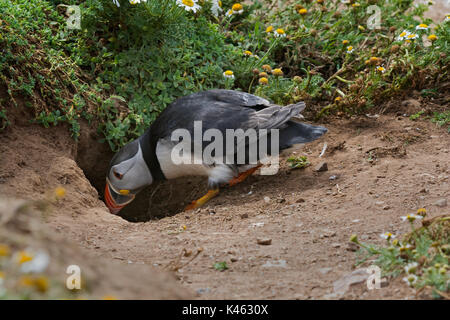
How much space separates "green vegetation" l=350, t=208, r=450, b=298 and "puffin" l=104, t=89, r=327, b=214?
5.93 ft

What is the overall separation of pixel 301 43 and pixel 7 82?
3131mm

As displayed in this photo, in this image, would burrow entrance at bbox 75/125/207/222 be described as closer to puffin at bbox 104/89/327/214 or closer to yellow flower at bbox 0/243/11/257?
puffin at bbox 104/89/327/214

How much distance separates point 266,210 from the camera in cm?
408

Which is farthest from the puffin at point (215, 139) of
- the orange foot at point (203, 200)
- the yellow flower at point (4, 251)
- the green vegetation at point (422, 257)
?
the yellow flower at point (4, 251)

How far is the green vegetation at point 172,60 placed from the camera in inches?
181

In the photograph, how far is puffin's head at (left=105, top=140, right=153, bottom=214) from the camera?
15.9ft

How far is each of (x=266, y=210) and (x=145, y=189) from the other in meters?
1.92

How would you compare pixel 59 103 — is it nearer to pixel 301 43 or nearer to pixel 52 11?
pixel 52 11

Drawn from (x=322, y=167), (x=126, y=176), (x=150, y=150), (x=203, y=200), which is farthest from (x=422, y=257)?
(x=126, y=176)

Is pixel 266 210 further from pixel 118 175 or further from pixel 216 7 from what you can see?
pixel 216 7

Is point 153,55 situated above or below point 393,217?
above

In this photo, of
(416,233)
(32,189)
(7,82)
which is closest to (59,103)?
(7,82)

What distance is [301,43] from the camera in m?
6.07

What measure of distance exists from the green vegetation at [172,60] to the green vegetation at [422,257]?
2543 millimetres
